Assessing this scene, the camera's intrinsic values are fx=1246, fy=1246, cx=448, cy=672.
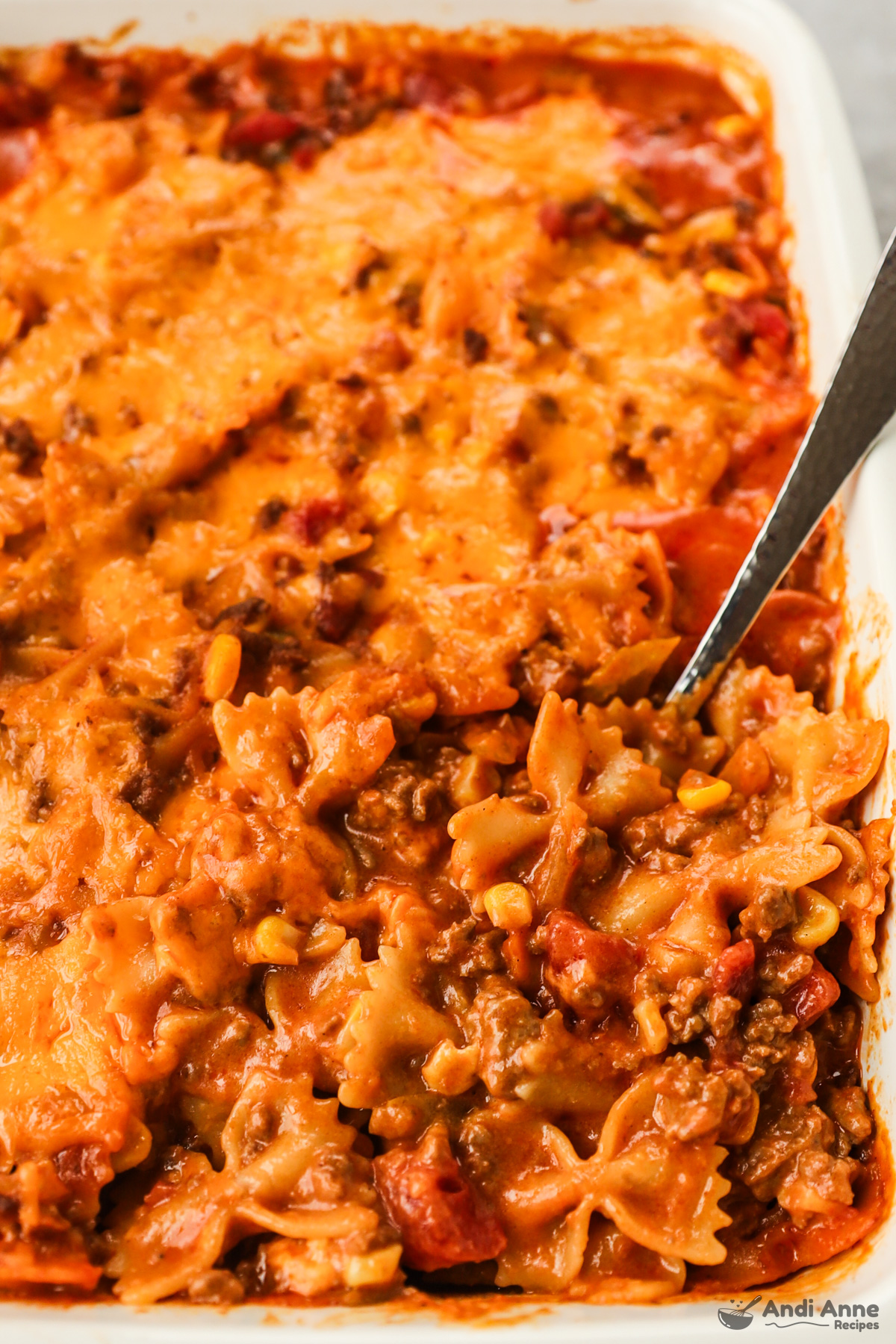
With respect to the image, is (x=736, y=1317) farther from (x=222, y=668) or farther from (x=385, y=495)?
(x=385, y=495)

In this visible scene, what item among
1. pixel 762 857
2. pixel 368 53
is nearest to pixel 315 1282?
pixel 762 857

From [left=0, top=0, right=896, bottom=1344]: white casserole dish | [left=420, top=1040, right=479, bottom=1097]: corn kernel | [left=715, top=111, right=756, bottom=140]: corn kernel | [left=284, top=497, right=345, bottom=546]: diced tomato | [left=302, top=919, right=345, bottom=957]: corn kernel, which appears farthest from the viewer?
[left=715, top=111, right=756, bottom=140]: corn kernel

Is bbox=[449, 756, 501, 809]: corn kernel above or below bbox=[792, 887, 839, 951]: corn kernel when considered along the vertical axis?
above

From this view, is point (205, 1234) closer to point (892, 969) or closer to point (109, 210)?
point (892, 969)

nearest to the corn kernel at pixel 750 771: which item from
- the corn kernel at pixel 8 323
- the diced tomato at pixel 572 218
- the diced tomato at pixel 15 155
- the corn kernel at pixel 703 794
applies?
the corn kernel at pixel 703 794

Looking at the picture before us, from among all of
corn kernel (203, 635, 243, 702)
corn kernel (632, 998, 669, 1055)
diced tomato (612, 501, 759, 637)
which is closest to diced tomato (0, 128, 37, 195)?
corn kernel (203, 635, 243, 702)

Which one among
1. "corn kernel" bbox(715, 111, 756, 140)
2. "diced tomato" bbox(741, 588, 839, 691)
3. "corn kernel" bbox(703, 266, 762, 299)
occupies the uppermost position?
"corn kernel" bbox(715, 111, 756, 140)

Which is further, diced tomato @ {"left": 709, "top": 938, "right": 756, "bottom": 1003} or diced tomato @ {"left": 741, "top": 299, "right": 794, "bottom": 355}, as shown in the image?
diced tomato @ {"left": 741, "top": 299, "right": 794, "bottom": 355}

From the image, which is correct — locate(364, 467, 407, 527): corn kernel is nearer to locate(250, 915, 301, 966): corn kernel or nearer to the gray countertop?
locate(250, 915, 301, 966): corn kernel
